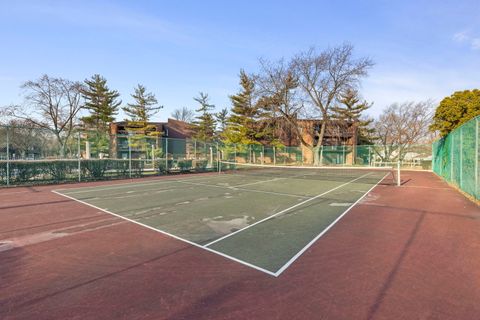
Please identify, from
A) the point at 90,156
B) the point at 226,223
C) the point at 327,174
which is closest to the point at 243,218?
the point at 226,223

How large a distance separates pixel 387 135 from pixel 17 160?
51467 millimetres

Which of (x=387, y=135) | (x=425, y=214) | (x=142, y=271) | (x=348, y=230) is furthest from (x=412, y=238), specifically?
(x=387, y=135)

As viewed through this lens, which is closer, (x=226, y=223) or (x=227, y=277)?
(x=227, y=277)

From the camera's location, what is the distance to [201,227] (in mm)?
6254

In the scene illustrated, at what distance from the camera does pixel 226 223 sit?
662 centimetres

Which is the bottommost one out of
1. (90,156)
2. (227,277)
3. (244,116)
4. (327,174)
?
(227,277)

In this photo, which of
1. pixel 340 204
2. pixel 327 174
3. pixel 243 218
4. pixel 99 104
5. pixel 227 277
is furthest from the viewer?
pixel 99 104

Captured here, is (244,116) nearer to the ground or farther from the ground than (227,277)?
farther from the ground

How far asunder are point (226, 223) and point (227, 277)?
9.40 feet

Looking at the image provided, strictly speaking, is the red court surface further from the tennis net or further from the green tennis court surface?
the tennis net

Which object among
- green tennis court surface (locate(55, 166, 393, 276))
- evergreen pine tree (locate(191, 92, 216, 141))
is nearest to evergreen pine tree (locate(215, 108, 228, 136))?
evergreen pine tree (locate(191, 92, 216, 141))

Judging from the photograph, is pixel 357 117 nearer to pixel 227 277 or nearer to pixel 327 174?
pixel 327 174

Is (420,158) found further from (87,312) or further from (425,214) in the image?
(87,312)

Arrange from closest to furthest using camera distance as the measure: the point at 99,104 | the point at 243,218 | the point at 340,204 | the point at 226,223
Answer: the point at 226,223 < the point at 243,218 < the point at 340,204 < the point at 99,104
